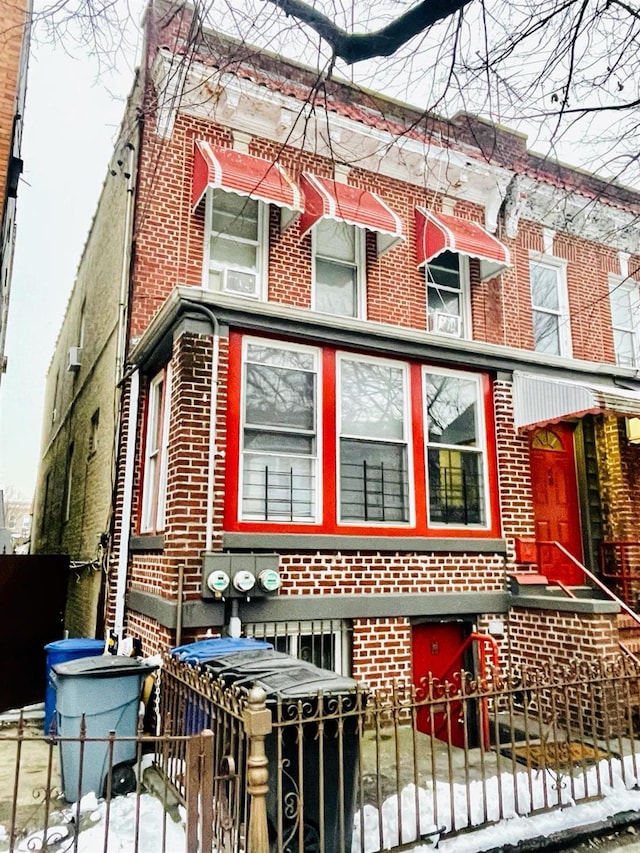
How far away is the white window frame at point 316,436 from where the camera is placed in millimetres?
7143

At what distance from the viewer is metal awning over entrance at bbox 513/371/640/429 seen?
7.94 metres

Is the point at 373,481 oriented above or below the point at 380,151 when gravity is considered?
below

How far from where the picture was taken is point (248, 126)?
9.58 meters

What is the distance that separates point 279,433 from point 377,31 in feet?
14.5

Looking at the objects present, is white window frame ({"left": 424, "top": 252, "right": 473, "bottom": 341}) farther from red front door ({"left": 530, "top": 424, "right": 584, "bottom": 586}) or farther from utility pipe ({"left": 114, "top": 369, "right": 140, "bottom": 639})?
utility pipe ({"left": 114, "top": 369, "right": 140, "bottom": 639})

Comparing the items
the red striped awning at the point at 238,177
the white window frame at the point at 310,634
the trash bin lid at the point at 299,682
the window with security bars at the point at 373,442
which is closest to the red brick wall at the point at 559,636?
the window with security bars at the point at 373,442

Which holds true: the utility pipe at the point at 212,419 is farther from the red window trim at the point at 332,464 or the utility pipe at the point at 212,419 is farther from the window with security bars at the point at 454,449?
the window with security bars at the point at 454,449

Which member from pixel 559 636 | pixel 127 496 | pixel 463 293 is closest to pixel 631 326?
pixel 463 293

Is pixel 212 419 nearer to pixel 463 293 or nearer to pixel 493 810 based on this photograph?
pixel 493 810

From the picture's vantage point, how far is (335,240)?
32.7ft

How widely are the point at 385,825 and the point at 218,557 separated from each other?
2937mm

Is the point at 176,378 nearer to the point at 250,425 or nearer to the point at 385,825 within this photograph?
the point at 250,425

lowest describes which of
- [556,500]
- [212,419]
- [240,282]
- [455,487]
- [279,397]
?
[556,500]

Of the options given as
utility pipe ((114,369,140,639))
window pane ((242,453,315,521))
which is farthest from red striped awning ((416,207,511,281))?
utility pipe ((114,369,140,639))
